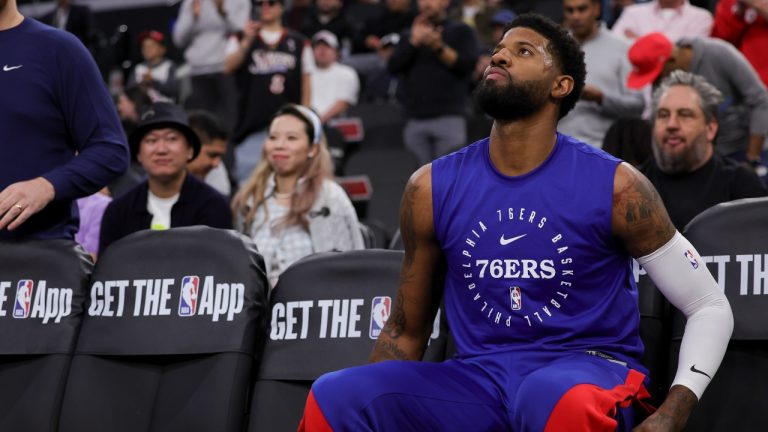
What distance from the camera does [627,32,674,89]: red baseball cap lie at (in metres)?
5.93

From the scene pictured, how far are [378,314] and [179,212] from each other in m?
1.47

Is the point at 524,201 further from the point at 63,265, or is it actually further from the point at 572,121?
the point at 572,121

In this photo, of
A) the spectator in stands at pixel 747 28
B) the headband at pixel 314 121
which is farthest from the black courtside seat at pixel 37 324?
the spectator in stands at pixel 747 28

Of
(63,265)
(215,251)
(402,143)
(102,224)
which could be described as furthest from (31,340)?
(402,143)

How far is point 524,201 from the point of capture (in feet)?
9.96

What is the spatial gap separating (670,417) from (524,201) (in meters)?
0.65

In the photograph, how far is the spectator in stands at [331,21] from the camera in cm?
1158

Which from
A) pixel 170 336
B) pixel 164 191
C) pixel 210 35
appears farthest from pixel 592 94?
pixel 210 35

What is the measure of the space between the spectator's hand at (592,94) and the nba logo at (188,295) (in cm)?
303

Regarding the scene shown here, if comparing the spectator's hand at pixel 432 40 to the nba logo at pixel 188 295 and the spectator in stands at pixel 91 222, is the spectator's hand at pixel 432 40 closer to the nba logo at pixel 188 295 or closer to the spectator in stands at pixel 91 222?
the spectator in stands at pixel 91 222

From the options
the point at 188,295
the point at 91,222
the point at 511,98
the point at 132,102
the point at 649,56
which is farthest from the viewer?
the point at 132,102

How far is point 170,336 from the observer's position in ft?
12.5

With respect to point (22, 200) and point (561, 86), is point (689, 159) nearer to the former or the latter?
point (561, 86)

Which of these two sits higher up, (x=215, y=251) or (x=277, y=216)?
(x=215, y=251)
